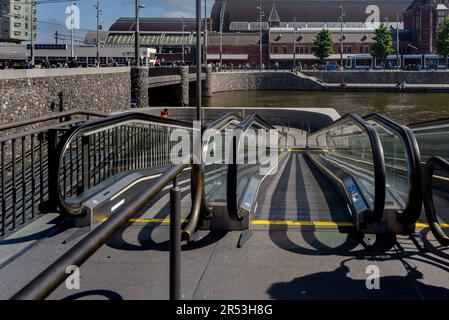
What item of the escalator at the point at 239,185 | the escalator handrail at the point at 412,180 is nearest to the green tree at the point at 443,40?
the escalator at the point at 239,185

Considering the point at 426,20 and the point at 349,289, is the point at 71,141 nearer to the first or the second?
the point at 349,289

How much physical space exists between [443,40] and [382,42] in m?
11.3

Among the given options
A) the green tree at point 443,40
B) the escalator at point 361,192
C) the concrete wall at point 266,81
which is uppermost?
the green tree at point 443,40

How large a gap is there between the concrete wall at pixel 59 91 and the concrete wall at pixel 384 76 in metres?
63.4

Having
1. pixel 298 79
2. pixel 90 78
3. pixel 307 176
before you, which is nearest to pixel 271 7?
pixel 298 79

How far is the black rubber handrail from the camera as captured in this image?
1.55 meters

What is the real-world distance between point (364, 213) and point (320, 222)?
0.53 meters

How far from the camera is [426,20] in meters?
112

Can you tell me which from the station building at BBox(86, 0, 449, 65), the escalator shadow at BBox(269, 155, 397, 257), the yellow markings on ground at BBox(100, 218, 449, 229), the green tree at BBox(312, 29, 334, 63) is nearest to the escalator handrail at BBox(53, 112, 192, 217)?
the yellow markings on ground at BBox(100, 218, 449, 229)

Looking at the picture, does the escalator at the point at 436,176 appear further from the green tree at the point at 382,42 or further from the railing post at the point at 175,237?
the green tree at the point at 382,42

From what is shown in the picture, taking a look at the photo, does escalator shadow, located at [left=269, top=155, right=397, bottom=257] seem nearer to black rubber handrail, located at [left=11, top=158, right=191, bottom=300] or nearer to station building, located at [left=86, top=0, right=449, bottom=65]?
black rubber handrail, located at [left=11, top=158, right=191, bottom=300]

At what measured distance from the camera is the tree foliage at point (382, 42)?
351 feet

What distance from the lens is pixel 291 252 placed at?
4785 mm
